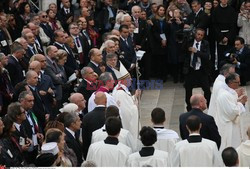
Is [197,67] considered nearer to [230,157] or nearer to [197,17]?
[197,17]

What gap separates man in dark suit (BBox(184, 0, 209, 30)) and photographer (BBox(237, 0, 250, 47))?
95cm

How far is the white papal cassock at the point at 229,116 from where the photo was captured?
17156 millimetres

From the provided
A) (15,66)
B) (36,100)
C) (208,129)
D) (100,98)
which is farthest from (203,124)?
(15,66)

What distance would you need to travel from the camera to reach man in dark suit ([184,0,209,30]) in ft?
80.2

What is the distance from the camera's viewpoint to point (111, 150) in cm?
1416

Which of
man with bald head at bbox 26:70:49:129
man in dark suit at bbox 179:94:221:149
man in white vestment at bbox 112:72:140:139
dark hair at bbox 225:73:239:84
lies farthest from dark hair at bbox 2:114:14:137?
dark hair at bbox 225:73:239:84

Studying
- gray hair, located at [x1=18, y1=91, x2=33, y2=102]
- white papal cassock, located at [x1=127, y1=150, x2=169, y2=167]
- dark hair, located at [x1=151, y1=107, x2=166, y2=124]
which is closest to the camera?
white papal cassock, located at [x1=127, y1=150, x2=169, y2=167]

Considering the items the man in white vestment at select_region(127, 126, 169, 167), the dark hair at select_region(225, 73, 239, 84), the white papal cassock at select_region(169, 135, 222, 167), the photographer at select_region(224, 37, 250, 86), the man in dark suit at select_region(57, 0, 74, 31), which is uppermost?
the man in white vestment at select_region(127, 126, 169, 167)

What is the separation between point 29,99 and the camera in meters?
16.4

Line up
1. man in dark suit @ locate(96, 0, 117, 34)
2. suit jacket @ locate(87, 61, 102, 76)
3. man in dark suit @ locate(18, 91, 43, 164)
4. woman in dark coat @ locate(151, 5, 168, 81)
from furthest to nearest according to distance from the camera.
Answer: man in dark suit @ locate(96, 0, 117, 34), woman in dark coat @ locate(151, 5, 168, 81), suit jacket @ locate(87, 61, 102, 76), man in dark suit @ locate(18, 91, 43, 164)

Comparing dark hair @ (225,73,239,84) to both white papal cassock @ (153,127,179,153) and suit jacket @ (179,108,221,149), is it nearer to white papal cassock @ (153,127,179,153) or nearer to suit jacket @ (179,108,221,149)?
suit jacket @ (179,108,221,149)

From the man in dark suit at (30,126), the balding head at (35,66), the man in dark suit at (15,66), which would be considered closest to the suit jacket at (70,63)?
the man in dark suit at (15,66)

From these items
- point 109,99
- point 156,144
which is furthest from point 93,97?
point 156,144

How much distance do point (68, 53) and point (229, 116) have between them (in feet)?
16.2
